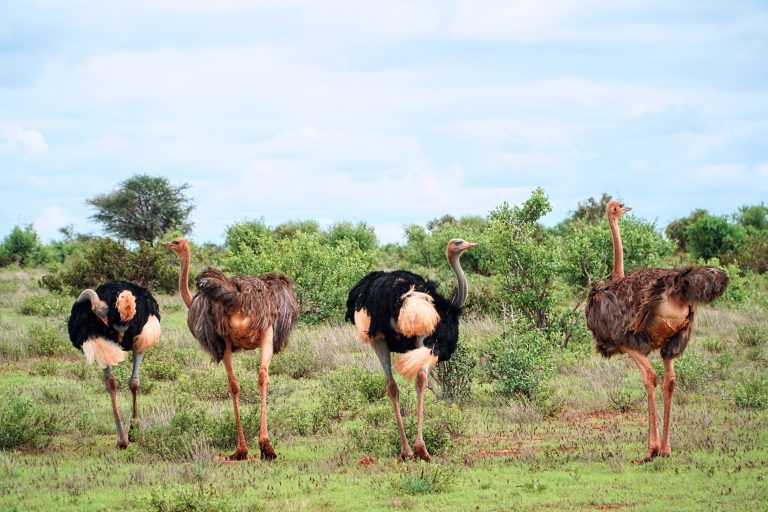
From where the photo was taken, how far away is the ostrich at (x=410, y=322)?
25.5 ft

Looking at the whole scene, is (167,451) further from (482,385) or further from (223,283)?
(482,385)

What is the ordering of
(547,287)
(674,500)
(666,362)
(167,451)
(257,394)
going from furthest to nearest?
1. (547,287)
2. (257,394)
3. (167,451)
4. (666,362)
5. (674,500)

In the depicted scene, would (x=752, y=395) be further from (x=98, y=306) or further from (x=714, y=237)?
(x=714, y=237)

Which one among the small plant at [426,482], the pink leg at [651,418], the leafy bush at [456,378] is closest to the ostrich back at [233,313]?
the small plant at [426,482]

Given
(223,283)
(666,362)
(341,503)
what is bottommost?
(341,503)

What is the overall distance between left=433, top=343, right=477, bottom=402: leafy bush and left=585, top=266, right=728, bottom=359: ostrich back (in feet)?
8.97

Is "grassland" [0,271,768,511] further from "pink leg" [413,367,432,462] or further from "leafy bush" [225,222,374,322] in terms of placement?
"leafy bush" [225,222,374,322]

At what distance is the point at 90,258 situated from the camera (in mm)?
22469

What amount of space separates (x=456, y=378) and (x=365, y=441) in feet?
7.80

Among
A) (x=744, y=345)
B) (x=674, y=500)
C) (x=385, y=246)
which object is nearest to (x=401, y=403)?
(x=674, y=500)

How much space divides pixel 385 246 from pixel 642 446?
33.7 m

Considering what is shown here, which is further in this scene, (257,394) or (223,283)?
(257,394)

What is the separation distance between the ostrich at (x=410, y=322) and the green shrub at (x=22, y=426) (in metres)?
3.45

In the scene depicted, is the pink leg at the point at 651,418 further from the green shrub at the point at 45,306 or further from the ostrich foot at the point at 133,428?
the green shrub at the point at 45,306
